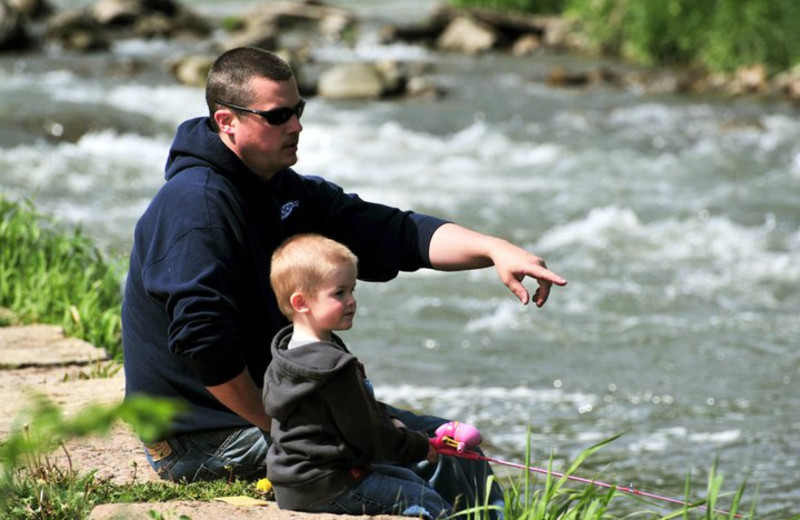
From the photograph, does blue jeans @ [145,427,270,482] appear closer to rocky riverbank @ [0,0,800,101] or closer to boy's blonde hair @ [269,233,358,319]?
boy's blonde hair @ [269,233,358,319]

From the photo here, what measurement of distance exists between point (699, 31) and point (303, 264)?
17051 mm

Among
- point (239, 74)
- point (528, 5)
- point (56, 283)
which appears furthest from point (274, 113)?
point (528, 5)

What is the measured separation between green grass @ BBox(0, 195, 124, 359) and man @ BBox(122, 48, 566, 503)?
2.04 metres

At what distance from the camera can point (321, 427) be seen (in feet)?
11.3

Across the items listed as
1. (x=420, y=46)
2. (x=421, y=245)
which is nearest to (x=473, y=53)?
(x=420, y=46)

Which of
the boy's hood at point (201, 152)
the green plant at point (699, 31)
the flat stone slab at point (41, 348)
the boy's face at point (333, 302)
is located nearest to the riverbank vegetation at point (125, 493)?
the boy's face at point (333, 302)

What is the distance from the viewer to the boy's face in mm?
3420

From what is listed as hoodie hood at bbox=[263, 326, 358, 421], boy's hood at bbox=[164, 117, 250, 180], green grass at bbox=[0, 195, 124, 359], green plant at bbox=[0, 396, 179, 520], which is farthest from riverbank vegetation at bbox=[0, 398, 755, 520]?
green grass at bbox=[0, 195, 124, 359]

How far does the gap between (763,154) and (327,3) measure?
46.3 feet

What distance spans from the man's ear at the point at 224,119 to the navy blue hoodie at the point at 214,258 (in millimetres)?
41

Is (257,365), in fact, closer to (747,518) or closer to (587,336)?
(747,518)

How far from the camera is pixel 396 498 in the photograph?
3.53 m

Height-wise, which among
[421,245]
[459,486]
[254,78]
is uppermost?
[254,78]

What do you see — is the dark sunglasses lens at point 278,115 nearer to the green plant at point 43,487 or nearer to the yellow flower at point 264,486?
the green plant at point 43,487
